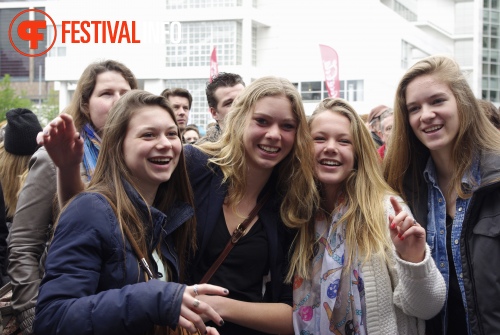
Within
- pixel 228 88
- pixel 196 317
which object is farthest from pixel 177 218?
pixel 228 88

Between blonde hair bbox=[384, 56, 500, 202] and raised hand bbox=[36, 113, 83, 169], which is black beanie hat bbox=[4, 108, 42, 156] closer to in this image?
raised hand bbox=[36, 113, 83, 169]

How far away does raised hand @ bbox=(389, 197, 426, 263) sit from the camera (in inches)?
120

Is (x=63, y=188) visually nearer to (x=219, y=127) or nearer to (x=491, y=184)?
(x=491, y=184)

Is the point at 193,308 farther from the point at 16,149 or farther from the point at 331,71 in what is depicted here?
the point at 331,71

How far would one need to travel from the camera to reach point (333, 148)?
356 centimetres

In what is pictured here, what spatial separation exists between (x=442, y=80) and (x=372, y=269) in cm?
118

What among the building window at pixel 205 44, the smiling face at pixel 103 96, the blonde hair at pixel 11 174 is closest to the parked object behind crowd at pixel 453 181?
the smiling face at pixel 103 96

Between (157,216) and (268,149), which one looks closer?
(157,216)

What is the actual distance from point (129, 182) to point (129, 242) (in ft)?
1.11

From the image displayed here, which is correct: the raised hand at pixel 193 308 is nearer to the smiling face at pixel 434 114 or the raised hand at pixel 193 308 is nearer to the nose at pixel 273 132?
the nose at pixel 273 132

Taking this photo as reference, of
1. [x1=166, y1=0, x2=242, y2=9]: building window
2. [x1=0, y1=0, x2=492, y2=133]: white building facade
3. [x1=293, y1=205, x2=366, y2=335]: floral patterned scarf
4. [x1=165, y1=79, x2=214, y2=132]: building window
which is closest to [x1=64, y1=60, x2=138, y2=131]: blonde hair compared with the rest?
[x1=293, y1=205, x2=366, y2=335]: floral patterned scarf

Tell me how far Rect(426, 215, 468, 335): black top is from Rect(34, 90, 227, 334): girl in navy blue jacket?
1.45m

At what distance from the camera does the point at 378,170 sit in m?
3.64

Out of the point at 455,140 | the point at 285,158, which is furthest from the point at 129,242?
the point at 455,140
